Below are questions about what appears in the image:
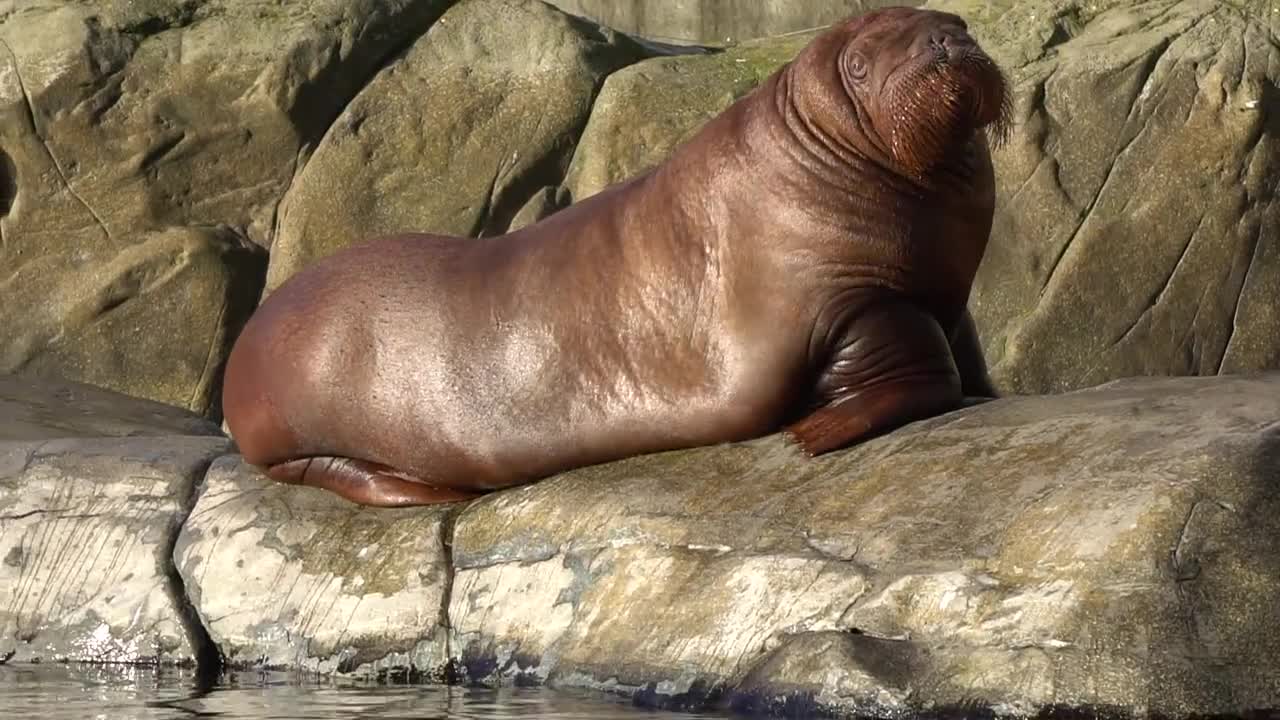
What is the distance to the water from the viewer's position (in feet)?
18.9

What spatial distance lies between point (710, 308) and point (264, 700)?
1.78 metres

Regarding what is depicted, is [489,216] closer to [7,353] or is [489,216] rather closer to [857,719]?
[7,353]

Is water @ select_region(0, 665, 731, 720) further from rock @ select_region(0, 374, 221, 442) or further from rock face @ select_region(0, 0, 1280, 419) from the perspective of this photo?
rock face @ select_region(0, 0, 1280, 419)

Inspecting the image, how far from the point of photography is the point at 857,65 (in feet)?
22.6

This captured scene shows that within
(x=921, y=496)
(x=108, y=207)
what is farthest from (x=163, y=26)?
(x=921, y=496)

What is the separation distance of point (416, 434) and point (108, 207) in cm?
543

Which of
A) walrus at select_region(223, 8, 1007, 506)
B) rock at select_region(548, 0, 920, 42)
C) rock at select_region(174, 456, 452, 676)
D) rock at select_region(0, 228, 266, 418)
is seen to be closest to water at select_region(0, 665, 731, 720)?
rock at select_region(174, 456, 452, 676)

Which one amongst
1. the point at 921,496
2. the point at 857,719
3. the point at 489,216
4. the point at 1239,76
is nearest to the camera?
the point at 857,719

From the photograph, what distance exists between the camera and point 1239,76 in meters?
11.2

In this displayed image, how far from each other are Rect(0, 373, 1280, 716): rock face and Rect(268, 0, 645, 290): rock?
418 cm

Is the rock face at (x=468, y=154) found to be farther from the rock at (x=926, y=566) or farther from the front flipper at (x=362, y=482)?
the rock at (x=926, y=566)

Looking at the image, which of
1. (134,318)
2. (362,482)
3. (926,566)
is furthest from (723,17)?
(926,566)

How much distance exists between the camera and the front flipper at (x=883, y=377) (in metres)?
6.48

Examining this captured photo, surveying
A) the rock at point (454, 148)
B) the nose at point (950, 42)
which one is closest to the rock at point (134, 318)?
the rock at point (454, 148)
